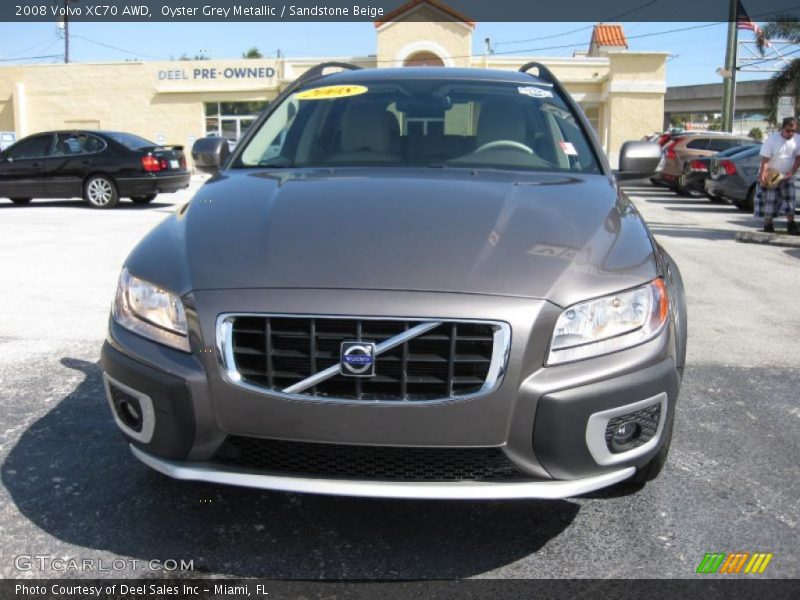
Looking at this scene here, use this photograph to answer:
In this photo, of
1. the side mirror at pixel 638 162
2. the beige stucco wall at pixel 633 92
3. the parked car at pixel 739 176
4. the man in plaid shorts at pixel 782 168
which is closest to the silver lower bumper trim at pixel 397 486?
the side mirror at pixel 638 162

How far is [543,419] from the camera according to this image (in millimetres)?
2256

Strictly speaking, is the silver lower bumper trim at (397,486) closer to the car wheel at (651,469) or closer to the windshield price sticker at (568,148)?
the car wheel at (651,469)

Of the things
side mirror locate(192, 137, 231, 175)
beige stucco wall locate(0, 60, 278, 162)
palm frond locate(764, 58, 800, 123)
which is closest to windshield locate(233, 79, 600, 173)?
side mirror locate(192, 137, 231, 175)

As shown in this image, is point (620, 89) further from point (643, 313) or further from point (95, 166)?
point (643, 313)

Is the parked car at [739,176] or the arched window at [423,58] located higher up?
the arched window at [423,58]

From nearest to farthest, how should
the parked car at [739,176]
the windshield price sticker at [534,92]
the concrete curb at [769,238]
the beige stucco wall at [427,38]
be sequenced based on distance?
the windshield price sticker at [534,92] → the concrete curb at [769,238] → the parked car at [739,176] → the beige stucco wall at [427,38]

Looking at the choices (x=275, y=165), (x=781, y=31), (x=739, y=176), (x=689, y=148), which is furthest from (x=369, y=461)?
(x=781, y=31)

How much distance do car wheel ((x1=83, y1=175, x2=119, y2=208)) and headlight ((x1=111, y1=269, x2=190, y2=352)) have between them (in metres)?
12.7

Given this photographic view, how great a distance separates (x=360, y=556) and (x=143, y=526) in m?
0.76

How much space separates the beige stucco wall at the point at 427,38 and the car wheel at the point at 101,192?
59.8 feet

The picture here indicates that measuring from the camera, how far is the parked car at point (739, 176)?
1455 centimetres

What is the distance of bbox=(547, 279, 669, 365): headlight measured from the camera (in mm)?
2312

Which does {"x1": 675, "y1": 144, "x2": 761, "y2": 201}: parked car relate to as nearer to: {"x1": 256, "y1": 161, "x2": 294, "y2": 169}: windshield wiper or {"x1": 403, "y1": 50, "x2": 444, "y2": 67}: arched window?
{"x1": 256, "y1": 161, "x2": 294, "y2": 169}: windshield wiper

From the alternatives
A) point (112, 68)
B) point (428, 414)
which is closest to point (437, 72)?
point (428, 414)
